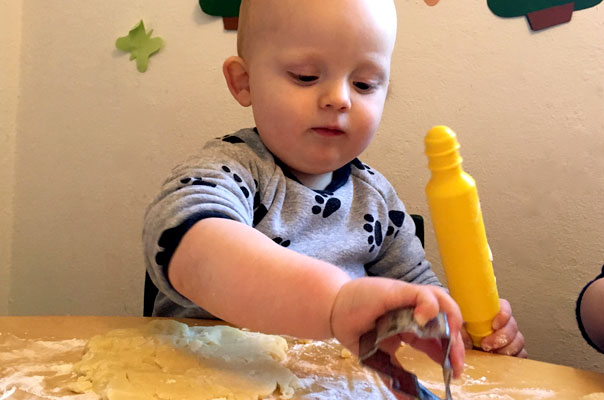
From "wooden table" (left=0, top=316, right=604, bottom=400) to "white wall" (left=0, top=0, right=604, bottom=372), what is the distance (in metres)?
0.58

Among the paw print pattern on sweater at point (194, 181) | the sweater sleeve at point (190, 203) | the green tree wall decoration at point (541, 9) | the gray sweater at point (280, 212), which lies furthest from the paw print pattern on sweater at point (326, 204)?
the green tree wall decoration at point (541, 9)

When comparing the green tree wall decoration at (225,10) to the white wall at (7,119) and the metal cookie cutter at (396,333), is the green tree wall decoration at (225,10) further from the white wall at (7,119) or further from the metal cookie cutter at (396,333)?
the metal cookie cutter at (396,333)

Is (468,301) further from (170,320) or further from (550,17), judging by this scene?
(550,17)

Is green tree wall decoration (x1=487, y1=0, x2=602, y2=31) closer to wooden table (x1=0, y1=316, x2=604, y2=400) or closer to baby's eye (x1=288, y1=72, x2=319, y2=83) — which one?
baby's eye (x1=288, y1=72, x2=319, y2=83)

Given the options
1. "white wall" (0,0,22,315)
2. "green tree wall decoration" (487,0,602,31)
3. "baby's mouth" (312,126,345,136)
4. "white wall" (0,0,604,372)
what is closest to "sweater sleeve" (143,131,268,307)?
"baby's mouth" (312,126,345,136)

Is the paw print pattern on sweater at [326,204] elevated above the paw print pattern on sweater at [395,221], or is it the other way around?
the paw print pattern on sweater at [326,204]

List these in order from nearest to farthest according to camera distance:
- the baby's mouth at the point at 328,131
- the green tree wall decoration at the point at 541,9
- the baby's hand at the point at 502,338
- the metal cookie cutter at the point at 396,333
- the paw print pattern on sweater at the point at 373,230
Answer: the metal cookie cutter at the point at 396,333 → the baby's hand at the point at 502,338 → the baby's mouth at the point at 328,131 → the paw print pattern on sweater at the point at 373,230 → the green tree wall decoration at the point at 541,9

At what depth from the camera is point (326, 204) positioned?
2.64 ft

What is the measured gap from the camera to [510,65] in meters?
1.12

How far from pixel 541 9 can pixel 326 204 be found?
0.63 m

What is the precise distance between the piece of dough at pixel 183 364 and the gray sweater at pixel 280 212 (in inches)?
1.9

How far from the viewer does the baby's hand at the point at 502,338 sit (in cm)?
63

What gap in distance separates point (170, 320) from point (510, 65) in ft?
2.80

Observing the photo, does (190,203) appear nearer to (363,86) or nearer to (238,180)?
(238,180)
